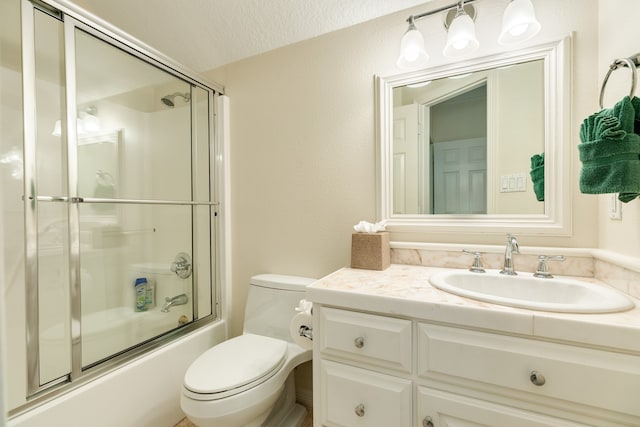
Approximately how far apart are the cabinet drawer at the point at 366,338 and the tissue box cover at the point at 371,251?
1.14 feet

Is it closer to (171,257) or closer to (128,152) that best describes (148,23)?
(128,152)

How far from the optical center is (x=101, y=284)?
1.47 m

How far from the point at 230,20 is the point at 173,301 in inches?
65.5

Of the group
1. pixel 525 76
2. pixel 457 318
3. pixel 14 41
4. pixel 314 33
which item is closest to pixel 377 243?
pixel 457 318

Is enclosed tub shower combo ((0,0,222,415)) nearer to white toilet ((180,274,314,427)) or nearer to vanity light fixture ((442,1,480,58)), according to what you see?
white toilet ((180,274,314,427))

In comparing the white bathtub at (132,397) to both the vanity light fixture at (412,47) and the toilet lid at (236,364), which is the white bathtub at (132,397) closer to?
the toilet lid at (236,364)

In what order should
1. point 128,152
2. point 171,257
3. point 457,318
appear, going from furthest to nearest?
point 171,257 < point 128,152 < point 457,318

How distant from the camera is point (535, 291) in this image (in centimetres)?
100

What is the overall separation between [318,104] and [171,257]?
4.28 feet

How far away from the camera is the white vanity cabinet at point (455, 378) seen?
644mm

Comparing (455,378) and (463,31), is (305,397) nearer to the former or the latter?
(455,378)

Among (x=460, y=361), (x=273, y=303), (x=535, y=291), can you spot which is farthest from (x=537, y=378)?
(x=273, y=303)

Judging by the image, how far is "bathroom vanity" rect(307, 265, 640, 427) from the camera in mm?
640

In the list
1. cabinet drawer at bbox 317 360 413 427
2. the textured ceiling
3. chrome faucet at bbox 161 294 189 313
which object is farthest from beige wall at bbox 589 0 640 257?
chrome faucet at bbox 161 294 189 313
